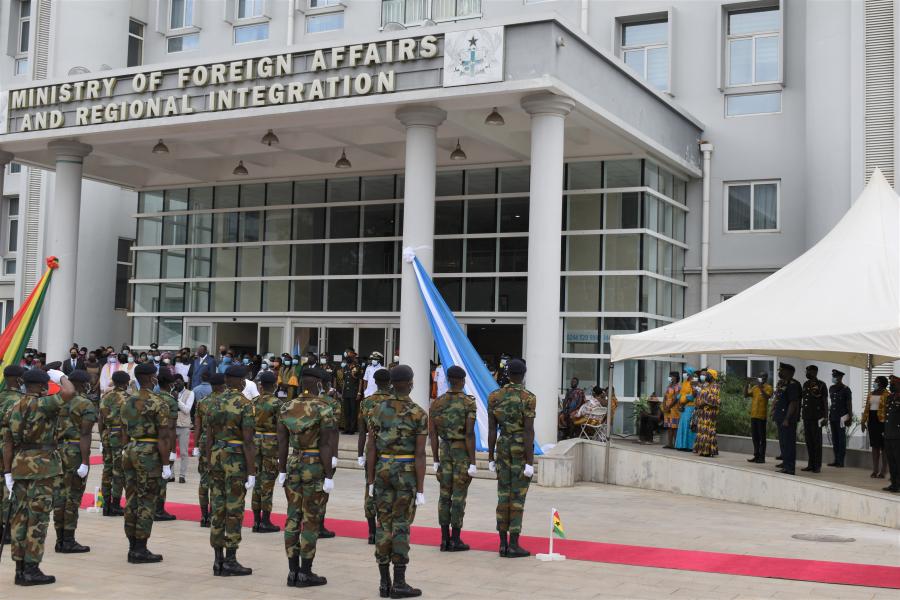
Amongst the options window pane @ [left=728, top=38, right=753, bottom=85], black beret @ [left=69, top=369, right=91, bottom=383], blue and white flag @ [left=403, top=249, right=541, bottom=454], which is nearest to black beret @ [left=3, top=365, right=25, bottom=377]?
black beret @ [left=69, top=369, right=91, bottom=383]

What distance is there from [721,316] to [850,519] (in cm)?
353

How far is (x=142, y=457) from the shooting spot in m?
9.67

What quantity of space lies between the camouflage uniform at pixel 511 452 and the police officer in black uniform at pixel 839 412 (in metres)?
8.87

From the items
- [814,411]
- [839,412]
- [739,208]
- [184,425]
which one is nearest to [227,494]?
[184,425]

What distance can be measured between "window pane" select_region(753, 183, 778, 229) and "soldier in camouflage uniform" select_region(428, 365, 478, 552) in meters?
14.0

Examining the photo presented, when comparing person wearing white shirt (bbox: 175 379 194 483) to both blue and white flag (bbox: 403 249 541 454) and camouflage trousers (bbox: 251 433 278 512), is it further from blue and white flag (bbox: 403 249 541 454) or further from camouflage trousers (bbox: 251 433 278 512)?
blue and white flag (bbox: 403 249 541 454)

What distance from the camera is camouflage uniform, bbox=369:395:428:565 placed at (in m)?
8.22

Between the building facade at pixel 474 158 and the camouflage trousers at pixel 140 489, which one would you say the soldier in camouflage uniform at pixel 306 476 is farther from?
the building facade at pixel 474 158

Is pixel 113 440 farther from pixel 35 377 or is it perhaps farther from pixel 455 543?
pixel 455 543

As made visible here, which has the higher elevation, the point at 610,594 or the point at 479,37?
the point at 479,37

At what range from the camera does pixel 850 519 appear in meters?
13.5

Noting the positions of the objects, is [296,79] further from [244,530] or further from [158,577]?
[158,577]

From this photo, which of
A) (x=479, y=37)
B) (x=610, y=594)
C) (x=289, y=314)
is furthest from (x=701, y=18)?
(x=610, y=594)

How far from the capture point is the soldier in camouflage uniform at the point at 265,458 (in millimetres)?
11117
